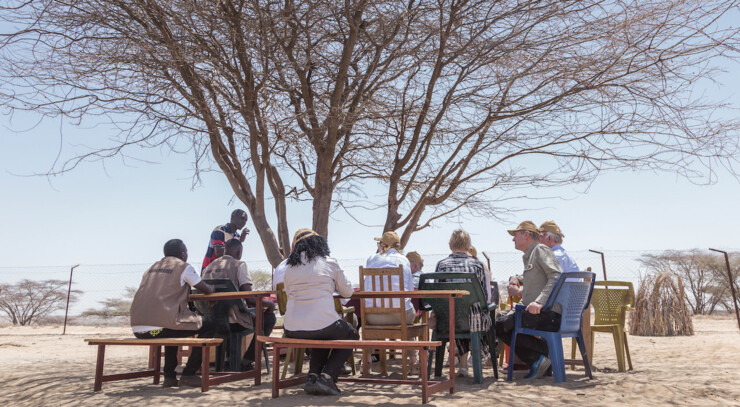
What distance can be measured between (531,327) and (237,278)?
2.76 meters

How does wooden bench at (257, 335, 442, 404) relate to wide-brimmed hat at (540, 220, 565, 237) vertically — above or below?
below

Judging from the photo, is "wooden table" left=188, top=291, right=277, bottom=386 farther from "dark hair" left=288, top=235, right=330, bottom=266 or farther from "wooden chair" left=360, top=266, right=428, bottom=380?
"wooden chair" left=360, top=266, right=428, bottom=380

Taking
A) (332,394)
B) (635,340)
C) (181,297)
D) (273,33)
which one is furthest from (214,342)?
(635,340)

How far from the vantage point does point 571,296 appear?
5414 millimetres

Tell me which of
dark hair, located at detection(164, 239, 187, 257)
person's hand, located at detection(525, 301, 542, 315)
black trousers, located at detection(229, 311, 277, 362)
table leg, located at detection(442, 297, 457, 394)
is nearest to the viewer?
table leg, located at detection(442, 297, 457, 394)

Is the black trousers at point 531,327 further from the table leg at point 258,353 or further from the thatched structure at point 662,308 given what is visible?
the thatched structure at point 662,308

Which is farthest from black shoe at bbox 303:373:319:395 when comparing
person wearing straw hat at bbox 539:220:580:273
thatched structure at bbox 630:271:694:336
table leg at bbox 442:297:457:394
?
thatched structure at bbox 630:271:694:336

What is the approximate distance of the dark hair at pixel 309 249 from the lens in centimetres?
489

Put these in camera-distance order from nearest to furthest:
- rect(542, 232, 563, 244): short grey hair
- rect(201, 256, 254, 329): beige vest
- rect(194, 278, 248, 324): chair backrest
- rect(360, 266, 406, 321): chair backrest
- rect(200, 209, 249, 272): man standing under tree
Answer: rect(360, 266, 406, 321): chair backrest → rect(194, 278, 248, 324): chair backrest → rect(201, 256, 254, 329): beige vest → rect(542, 232, 563, 244): short grey hair → rect(200, 209, 249, 272): man standing under tree

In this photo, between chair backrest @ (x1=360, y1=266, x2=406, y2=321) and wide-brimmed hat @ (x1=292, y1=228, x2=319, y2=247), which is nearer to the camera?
wide-brimmed hat @ (x1=292, y1=228, x2=319, y2=247)

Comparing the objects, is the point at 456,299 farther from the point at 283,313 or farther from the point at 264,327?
the point at 264,327

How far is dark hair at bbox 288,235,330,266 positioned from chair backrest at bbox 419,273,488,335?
1.00m

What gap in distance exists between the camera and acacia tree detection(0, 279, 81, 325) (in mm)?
23828

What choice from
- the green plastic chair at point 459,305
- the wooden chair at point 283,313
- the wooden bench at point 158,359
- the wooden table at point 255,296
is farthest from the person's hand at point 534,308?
the wooden bench at point 158,359
